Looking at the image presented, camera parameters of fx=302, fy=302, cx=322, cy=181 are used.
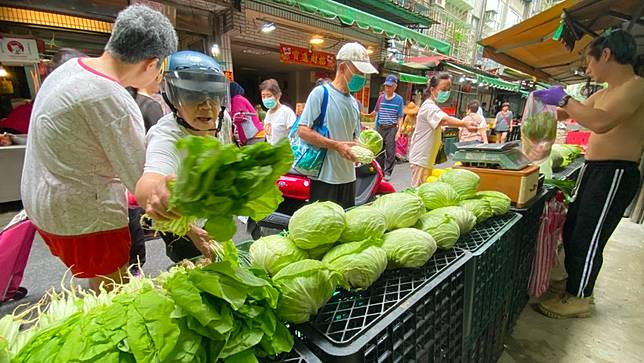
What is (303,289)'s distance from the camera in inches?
35.2

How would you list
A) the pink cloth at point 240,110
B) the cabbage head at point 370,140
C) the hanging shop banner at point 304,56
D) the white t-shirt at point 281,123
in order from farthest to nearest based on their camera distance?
the hanging shop banner at point 304,56 < the pink cloth at point 240,110 < the white t-shirt at point 281,123 < the cabbage head at point 370,140

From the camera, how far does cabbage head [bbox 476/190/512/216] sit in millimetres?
1855

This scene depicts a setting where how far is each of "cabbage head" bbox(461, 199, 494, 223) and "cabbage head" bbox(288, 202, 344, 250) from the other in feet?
3.06

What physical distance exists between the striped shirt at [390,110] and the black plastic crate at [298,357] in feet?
21.6

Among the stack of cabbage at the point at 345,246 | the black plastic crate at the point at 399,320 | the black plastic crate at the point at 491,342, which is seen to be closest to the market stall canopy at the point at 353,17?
the stack of cabbage at the point at 345,246

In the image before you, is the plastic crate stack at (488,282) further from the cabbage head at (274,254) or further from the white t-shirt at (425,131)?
the white t-shirt at (425,131)

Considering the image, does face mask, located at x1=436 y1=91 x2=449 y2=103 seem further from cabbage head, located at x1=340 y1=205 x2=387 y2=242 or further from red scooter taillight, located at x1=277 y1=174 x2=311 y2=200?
cabbage head, located at x1=340 y1=205 x2=387 y2=242

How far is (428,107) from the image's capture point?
379cm

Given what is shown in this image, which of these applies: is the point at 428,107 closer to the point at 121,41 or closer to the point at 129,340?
the point at 121,41

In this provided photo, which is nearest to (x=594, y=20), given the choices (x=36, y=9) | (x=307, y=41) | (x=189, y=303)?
(x=189, y=303)

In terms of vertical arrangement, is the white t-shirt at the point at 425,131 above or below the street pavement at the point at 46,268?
above

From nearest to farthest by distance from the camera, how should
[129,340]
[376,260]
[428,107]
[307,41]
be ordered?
[129,340] < [376,260] < [428,107] < [307,41]

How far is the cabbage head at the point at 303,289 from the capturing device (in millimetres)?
885

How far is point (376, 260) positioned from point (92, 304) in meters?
0.89
